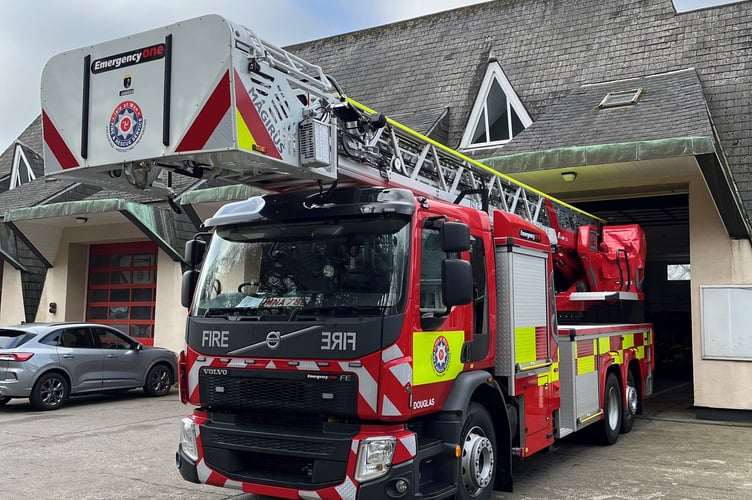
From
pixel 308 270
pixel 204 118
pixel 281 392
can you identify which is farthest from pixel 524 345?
pixel 204 118

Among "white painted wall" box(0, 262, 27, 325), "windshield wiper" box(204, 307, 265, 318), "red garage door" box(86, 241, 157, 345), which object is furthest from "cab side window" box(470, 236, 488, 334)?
"white painted wall" box(0, 262, 27, 325)

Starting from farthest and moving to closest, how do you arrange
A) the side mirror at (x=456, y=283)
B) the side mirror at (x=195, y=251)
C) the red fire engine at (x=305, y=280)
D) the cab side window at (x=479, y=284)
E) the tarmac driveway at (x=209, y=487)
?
the tarmac driveway at (x=209, y=487) → the side mirror at (x=195, y=251) → the cab side window at (x=479, y=284) → the side mirror at (x=456, y=283) → the red fire engine at (x=305, y=280)

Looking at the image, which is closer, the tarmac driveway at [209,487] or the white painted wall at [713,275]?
the tarmac driveway at [209,487]

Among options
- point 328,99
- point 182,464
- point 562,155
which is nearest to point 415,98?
point 562,155

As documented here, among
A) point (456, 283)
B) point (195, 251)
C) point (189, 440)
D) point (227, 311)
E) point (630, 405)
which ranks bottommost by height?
point (630, 405)

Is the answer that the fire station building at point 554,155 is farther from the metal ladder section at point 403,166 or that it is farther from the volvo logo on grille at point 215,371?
the volvo logo on grille at point 215,371

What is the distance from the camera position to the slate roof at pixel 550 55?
12727mm

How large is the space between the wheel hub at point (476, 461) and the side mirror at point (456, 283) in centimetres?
116

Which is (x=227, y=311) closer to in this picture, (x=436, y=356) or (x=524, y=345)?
(x=436, y=356)

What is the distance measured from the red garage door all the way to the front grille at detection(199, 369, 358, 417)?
1290cm

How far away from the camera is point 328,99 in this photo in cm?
539

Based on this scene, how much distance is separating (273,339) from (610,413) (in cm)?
559

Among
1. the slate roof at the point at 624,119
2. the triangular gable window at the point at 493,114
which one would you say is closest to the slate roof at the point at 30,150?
the triangular gable window at the point at 493,114

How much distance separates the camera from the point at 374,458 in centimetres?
466
